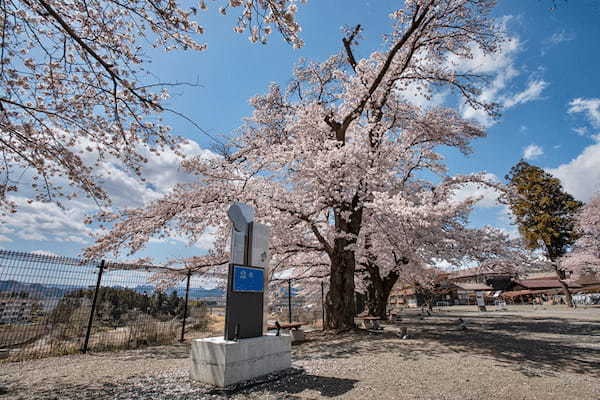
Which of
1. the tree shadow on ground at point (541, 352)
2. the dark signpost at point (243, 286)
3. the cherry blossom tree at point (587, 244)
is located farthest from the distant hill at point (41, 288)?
the cherry blossom tree at point (587, 244)

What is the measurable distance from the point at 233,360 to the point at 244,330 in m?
0.55

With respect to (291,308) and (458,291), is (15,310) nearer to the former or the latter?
(291,308)

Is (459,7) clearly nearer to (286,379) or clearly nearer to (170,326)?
(286,379)

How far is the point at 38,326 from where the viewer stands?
19.9 feet

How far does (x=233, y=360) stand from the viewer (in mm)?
4352

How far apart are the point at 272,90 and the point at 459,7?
7835 mm

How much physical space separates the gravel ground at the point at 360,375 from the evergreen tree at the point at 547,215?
2647 centimetres

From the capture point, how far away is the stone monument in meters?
4.36

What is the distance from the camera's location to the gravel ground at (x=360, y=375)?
154 inches

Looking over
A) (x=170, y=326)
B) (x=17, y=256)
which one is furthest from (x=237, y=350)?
(x=170, y=326)

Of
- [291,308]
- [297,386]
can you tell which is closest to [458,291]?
[291,308]

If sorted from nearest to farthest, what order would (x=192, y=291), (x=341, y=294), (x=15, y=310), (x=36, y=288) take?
(x=15, y=310)
(x=36, y=288)
(x=192, y=291)
(x=341, y=294)

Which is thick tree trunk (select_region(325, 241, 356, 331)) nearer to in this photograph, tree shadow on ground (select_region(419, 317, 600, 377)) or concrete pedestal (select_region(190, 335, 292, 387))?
tree shadow on ground (select_region(419, 317, 600, 377))

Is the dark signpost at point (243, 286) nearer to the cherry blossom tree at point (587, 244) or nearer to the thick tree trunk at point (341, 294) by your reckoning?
the thick tree trunk at point (341, 294)
